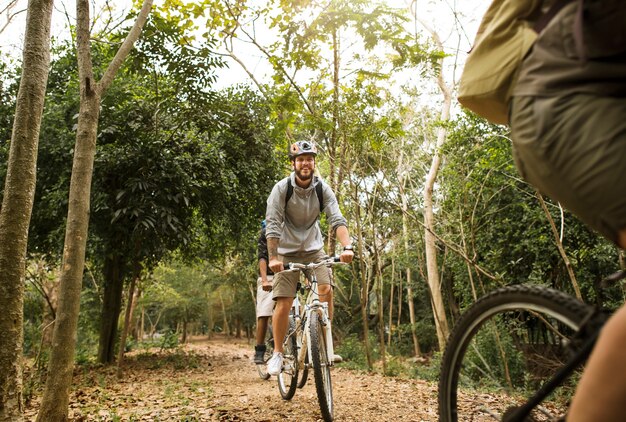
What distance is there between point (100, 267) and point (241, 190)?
4.73 metres

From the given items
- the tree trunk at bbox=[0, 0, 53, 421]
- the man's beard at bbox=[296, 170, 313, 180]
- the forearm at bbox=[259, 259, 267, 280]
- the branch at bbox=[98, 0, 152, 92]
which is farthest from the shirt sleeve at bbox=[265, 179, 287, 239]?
the tree trunk at bbox=[0, 0, 53, 421]

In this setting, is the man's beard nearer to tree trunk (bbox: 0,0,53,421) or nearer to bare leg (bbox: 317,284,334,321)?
bare leg (bbox: 317,284,334,321)

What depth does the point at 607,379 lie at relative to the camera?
858mm

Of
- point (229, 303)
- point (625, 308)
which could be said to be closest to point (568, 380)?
point (625, 308)

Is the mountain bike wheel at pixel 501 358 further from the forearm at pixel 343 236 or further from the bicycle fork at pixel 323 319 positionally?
the forearm at pixel 343 236

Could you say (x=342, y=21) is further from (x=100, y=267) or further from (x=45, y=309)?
(x=45, y=309)

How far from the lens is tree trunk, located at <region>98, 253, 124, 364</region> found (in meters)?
11.4

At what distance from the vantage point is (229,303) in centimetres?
3694

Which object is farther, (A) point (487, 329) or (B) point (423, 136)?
(B) point (423, 136)

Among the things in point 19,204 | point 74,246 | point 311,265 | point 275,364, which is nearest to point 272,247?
point 311,265

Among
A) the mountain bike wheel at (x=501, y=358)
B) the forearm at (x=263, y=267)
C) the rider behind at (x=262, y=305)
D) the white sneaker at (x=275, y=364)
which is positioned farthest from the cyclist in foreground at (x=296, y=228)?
the mountain bike wheel at (x=501, y=358)

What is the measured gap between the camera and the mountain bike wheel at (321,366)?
3.85 meters

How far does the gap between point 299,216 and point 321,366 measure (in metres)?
1.46

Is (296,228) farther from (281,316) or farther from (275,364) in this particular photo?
(275,364)
